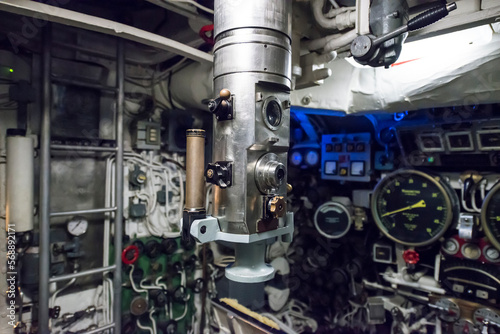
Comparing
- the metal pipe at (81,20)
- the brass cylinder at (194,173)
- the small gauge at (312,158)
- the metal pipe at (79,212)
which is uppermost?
the metal pipe at (81,20)

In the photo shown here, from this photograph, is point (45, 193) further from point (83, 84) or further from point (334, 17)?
point (334, 17)

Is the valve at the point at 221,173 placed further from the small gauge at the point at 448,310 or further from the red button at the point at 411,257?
the small gauge at the point at 448,310

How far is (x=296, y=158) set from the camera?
304 centimetres

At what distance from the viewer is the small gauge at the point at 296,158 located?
3.03 metres

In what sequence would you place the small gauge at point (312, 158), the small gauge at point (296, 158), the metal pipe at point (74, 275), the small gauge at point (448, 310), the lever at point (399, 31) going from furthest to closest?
1. the small gauge at point (296, 158)
2. the small gauge at point (312, 158)
3. the small gauge at point (448, 310)
4. the metal pipe at point (74, 275)
5. the lever at point (399, 31)

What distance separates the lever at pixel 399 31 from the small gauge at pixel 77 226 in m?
1.94

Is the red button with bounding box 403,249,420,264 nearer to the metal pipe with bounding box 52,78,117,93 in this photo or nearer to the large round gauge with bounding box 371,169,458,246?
the large round gauge with bounding box 371,169,458,246

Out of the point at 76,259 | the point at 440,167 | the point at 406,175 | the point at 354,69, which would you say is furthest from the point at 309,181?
the point at 76,259

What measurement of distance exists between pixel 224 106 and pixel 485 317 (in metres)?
2.24

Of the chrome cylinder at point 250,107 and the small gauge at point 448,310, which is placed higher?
the chrome cylinder at point 250,107

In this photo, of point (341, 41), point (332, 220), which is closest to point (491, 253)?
point (332, 220)

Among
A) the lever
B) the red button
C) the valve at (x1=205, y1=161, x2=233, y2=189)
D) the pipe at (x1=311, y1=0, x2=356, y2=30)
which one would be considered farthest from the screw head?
the red button

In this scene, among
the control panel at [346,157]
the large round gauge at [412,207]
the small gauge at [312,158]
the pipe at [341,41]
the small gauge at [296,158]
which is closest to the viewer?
the pipe at [341,41]

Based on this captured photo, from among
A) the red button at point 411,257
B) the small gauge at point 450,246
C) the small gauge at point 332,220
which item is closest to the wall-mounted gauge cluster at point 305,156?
the small gauge at point 332,220
